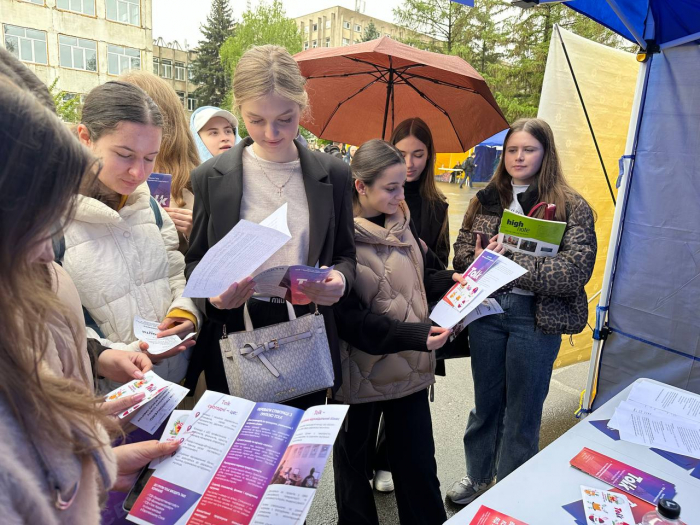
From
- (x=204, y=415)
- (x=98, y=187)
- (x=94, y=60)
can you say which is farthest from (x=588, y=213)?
(x=94, y=60)

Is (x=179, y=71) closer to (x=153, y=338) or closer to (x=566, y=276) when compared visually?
(x=566, y=276)

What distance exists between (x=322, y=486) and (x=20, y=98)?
254cm

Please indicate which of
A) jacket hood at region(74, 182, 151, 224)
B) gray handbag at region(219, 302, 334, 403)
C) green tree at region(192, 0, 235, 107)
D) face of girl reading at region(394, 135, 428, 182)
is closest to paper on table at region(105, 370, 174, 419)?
gray handbag at region(219, 302, 334, 403)

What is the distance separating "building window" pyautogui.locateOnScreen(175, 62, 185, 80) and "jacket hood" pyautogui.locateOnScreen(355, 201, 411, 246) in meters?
48.4

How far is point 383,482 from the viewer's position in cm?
258

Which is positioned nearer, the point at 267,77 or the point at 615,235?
the point at 267,77

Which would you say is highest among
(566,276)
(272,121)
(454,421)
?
(272,121)

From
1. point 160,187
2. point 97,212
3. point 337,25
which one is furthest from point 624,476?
point 337,25

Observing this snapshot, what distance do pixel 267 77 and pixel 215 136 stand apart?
137 centimetres

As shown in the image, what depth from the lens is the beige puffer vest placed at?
6.29ft

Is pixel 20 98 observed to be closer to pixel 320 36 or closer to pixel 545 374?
pixel 545 374

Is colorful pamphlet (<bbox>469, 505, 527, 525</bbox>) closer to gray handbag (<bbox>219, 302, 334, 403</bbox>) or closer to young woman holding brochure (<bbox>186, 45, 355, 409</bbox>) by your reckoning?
gray handbag (<bbox>219, 302, 334, 403</bbox>)

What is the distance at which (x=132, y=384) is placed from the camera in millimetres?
1276

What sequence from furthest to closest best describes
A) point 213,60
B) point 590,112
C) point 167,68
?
point 167,68, point 213,60, point 590,112
